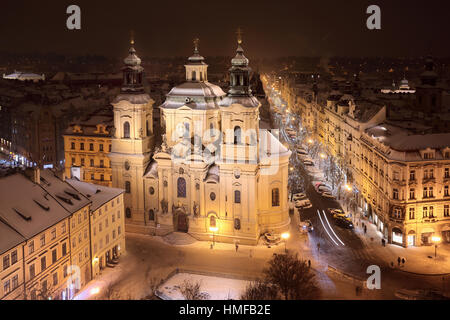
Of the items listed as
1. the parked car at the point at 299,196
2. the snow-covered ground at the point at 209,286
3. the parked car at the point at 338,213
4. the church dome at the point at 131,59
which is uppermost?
the church dome at the point at 131,59

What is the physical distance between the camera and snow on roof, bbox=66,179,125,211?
50625 mm

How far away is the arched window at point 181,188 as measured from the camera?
2370 inches

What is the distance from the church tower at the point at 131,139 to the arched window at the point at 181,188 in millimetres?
4411

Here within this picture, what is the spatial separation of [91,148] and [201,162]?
21936mm

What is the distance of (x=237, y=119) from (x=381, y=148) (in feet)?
53.8

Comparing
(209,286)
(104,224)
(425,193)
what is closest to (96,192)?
(104,224)

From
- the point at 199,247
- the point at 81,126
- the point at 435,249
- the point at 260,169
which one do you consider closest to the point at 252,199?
the point at 260,169

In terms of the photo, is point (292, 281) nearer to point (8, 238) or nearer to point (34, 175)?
point (8, 238)

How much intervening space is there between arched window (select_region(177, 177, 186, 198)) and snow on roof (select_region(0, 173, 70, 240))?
18.0 m

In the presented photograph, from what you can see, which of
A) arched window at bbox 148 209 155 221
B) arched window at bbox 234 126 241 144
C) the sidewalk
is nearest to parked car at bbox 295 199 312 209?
the sidewalk

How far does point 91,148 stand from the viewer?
2904 inches

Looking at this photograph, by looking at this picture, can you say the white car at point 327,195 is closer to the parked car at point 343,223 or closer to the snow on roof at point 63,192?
the parked car at point 343,223

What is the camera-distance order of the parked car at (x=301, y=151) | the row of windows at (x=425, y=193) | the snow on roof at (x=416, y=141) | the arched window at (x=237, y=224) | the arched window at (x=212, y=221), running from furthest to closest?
the parked car at (x=301, y=151) < the arched window at (x=212, y=221) < the arched window at (x=237, y=224) < the row of windows at (x=425, y=193) < the snow on roof at (x=416, y=141)

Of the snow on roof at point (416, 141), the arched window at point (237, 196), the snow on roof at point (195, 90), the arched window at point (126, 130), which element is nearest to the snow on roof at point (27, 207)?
the arched window at point (126, 130)
